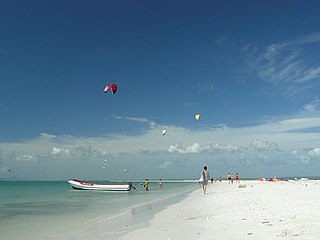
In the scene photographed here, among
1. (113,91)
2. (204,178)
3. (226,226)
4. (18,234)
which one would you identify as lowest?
(18,234)

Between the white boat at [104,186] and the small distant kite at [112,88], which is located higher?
the small distant kite at [112,88]

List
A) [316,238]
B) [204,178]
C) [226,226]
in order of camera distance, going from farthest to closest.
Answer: [204,178], [226,226], [316,238]

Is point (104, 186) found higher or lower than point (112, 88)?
lower

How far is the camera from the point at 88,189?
54.5 m

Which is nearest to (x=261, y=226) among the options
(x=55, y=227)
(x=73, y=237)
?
(x=73, y=237)

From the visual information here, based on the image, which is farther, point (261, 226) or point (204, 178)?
point (204, 178)

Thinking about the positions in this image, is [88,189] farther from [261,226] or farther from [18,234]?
[261,226]

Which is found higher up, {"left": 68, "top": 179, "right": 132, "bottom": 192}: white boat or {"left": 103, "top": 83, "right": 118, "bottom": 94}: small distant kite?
{"left": 103, "top": 83, "right": 118, "bottom": 94}: small distant kite

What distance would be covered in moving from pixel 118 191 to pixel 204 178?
28010 mm

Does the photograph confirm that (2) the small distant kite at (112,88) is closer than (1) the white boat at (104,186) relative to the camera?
Yes

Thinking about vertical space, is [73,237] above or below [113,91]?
below

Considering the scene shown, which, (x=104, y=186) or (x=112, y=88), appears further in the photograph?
(x=104, y=186)

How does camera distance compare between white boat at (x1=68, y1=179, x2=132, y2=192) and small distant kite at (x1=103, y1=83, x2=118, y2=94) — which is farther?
white boat at (x1=68, y1=179, x2=132, y2=192)

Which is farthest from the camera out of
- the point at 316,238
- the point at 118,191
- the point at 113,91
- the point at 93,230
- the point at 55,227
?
the point at 118,191
